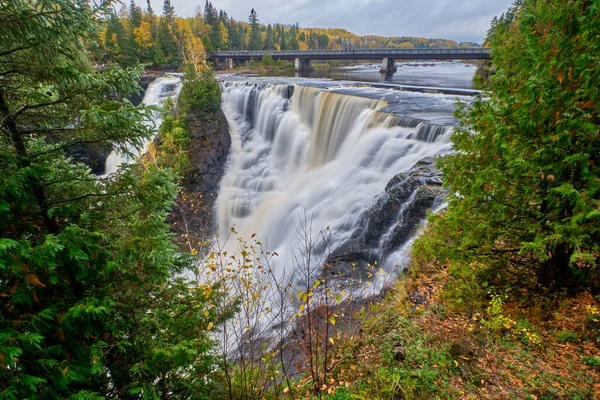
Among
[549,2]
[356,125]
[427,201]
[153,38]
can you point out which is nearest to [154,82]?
[153,38]

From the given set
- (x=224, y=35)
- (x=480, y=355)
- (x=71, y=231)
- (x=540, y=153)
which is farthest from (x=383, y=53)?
(x=71, y=231)

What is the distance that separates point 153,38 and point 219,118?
31.8 m

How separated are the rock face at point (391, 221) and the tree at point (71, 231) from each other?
7.19 m

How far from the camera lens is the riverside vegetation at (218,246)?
9.54 feet

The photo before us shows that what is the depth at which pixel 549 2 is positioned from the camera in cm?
409

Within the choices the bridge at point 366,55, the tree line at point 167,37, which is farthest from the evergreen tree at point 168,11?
the bridge at point 366,55

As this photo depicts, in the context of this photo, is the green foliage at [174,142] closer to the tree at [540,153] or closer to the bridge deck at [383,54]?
the tree at [540,153]

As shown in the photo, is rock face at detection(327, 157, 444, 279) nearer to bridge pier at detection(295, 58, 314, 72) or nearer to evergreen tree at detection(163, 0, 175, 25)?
bridge pier at detection(295, 58, 314, 72)

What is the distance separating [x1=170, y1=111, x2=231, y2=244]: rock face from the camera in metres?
17.4

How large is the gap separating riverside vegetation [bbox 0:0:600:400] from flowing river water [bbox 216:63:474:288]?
4.40 meters

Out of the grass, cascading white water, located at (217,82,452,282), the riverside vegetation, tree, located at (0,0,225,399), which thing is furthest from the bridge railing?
tree, located at (0,0,225,399)

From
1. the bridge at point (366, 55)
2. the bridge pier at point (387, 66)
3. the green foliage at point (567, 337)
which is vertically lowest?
the green foliage at point (567, 337)

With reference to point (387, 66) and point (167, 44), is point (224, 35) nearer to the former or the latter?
point (167, 44)

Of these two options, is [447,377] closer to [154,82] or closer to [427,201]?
[427,201]
